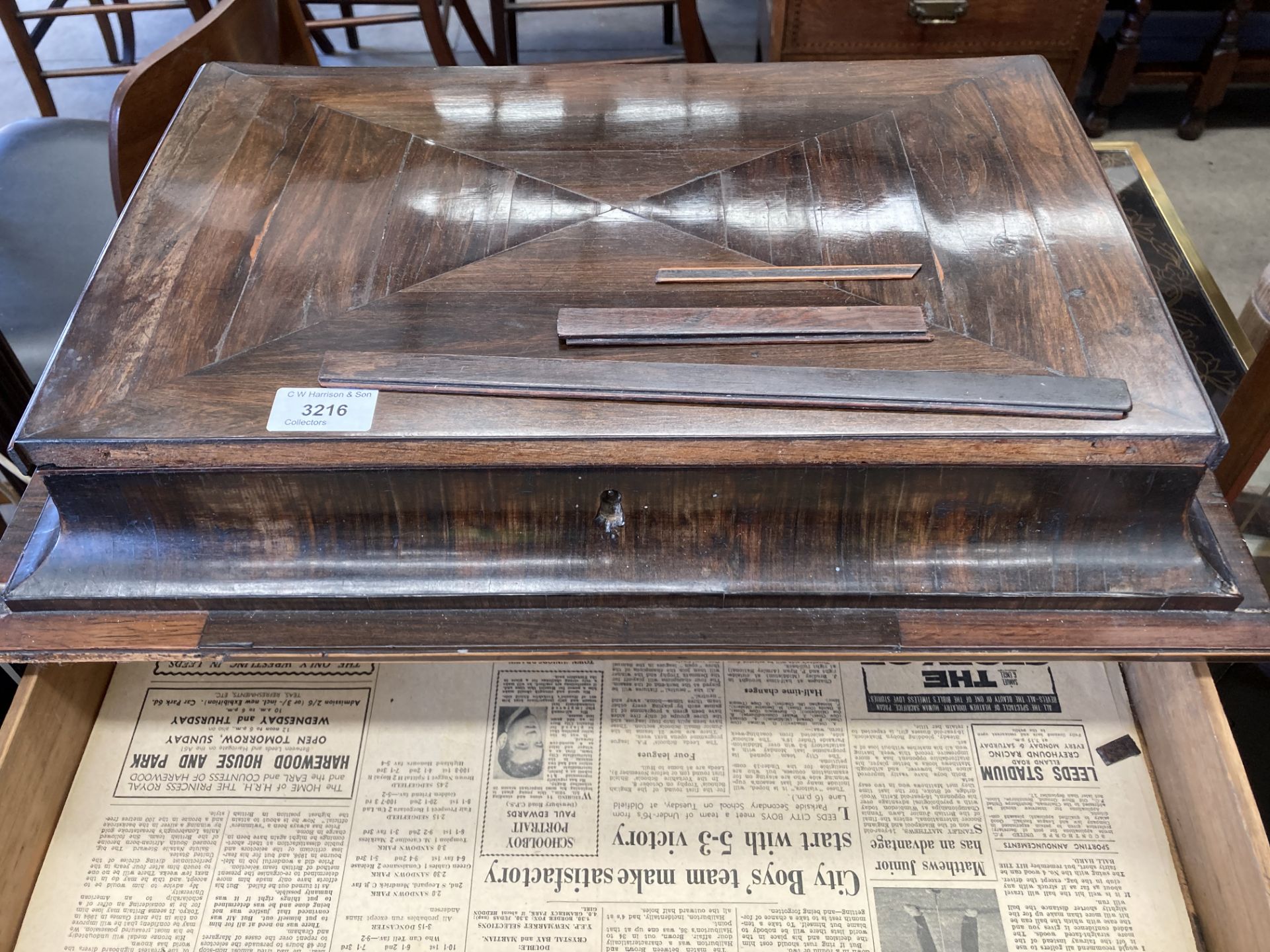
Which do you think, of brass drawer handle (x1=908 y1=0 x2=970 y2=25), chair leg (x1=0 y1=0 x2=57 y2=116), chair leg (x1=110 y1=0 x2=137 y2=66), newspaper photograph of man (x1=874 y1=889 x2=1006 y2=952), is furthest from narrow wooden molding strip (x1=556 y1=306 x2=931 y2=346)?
chair leg (x1=110 y1=0 x2=137 y2=66)

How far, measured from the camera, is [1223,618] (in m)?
1.00

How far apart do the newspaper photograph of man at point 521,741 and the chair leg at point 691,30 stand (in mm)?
1551

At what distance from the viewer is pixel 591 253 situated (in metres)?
1.08

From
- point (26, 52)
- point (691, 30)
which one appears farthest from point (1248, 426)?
point (26, 52)

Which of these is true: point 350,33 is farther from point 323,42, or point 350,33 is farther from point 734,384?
point 734,384

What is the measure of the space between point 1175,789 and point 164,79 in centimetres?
149

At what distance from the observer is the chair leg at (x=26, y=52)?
2.14 m

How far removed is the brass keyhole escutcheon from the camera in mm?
979

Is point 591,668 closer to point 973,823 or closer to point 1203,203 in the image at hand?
point 973,823

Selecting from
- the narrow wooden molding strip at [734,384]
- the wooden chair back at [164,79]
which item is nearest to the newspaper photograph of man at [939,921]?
the narrow wooden molding strip at [734,384]

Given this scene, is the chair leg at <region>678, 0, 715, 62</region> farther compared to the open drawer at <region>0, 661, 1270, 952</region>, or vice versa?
the chair leg at <region>678, 0, 715, 62</region>

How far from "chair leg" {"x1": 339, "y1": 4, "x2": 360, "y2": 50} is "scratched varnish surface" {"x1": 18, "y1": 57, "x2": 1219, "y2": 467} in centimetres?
169

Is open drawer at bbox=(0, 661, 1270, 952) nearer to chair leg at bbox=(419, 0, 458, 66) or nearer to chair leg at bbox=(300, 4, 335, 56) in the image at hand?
chair leg at bbox=(419, 0, 458, 66)

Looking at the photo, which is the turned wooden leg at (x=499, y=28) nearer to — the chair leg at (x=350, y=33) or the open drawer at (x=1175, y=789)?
the chair leg at (x=350, y=33)
